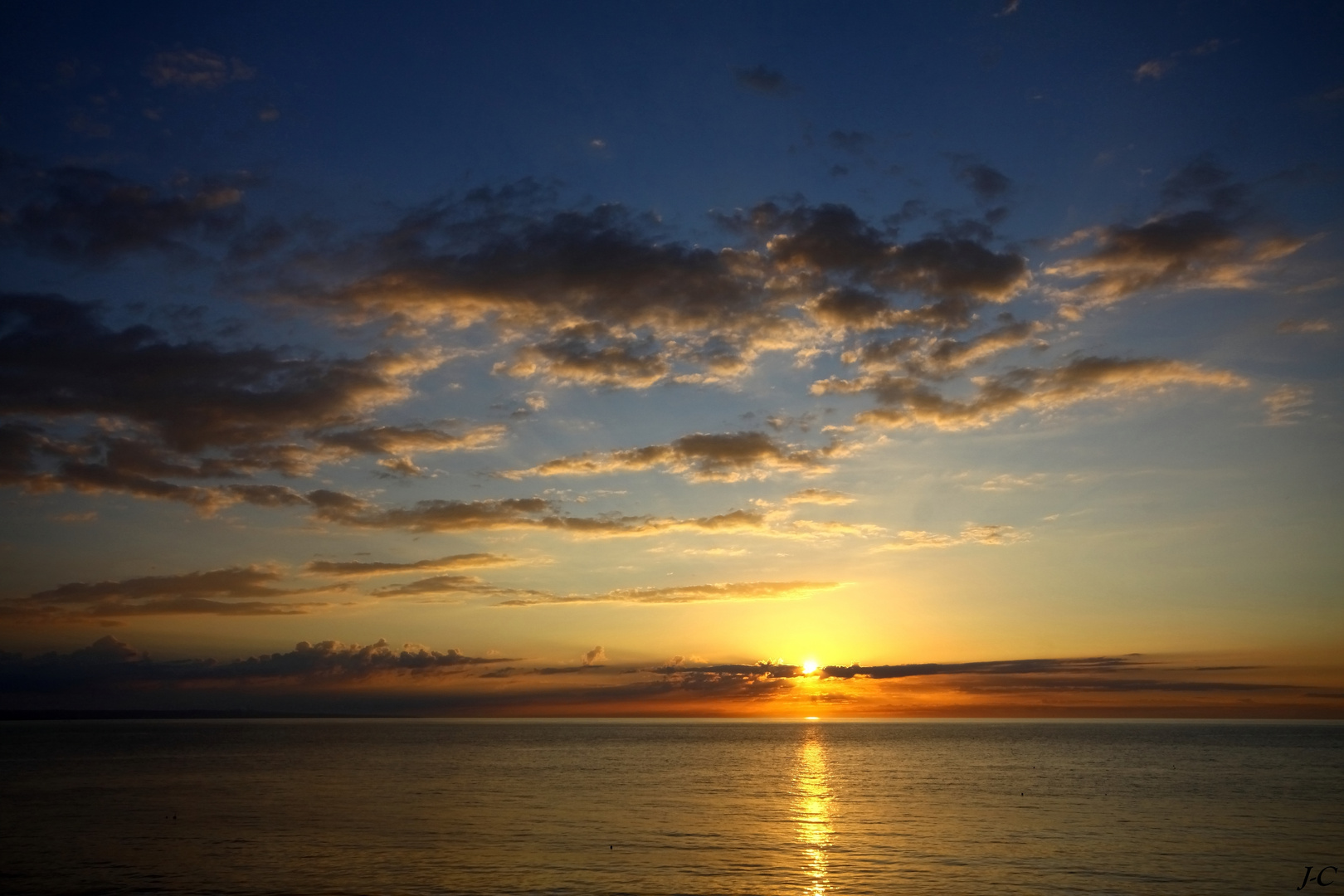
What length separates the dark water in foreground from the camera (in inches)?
2020

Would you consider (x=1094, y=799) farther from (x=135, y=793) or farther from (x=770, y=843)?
(x=135, y=793)

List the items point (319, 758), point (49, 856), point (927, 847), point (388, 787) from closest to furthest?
point (49, 856) → point (927, 847) → point (388, 787) → point (319, 758)

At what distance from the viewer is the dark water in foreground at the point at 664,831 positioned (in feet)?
168

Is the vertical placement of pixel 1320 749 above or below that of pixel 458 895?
below

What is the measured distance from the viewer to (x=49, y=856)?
58094 mm

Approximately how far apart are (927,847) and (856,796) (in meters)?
34.1

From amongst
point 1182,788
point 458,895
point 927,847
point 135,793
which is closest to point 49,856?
point 458,895

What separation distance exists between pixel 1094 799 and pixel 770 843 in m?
44.8

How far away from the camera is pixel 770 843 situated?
63562 mm

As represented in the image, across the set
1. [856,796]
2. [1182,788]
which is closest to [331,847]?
[856,796]

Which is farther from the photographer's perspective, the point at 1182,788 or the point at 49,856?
the point at 1182,788

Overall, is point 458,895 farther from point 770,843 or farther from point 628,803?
point 628,803

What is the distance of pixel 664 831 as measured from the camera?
69000mm

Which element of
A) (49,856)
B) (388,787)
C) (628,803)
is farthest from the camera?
(388,787)
